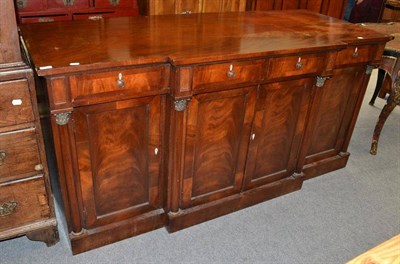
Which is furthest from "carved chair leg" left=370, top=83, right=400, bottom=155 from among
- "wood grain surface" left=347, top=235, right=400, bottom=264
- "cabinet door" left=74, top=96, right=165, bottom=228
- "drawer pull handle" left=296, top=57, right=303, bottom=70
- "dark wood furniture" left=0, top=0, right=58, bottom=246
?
"dark wood furniture" left=0, top=0, right=58, bottom=246

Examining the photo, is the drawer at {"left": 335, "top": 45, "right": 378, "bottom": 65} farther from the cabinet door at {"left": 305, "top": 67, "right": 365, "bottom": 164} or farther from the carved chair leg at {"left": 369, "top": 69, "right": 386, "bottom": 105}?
the carved chair leg at {"left": 369, "top": 69, "right": 386, "bottom": 105}

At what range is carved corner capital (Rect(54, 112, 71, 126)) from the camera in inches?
57.7

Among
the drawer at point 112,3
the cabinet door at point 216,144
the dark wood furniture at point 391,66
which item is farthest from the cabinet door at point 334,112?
the drawer at point 112,3

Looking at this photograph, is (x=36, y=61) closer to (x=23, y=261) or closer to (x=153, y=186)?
(x=153, y=186)

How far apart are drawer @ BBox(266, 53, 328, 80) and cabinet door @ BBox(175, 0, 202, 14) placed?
1495 millimetres

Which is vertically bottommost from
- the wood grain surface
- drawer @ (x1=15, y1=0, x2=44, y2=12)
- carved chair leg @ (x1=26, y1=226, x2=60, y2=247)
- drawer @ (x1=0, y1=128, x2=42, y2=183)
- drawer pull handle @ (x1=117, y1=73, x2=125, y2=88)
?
carved chair leg @ (x1=26, y1=226, x2=60, y2=247)

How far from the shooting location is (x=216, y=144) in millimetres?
1913

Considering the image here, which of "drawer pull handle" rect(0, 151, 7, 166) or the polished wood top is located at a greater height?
the polished wood top

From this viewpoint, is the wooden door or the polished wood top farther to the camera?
the wooden door

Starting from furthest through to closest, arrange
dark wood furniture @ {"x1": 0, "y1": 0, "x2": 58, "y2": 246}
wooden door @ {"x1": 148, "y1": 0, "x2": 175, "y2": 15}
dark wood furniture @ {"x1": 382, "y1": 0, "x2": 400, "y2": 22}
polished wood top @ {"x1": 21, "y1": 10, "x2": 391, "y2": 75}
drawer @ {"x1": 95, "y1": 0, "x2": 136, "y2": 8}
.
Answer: dark wood furniture @ {"x1": 382, "y1": 0, "x2": 400, "y2": 22}, drawer @ {"x1": 95, "y1": 0, "x2": 136, "y2": 8}, wooden door @ {"x1": 148, "y1": 0, "x2": 175, "y2": 15}, polished wood top @ {"x1": 21, "y1": 10, "x2": 391, "y2": 75}, dark wood furniture @ {"x1": 0, "y1": 0, "x2": 58, "y2": 246}

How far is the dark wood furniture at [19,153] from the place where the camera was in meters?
1.41

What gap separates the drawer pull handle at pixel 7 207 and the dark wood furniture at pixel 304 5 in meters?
2.74

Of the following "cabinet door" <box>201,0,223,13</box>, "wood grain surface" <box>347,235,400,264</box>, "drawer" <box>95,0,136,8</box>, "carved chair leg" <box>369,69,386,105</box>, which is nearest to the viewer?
"wood grain surface" <box>347,235,400,264</box>

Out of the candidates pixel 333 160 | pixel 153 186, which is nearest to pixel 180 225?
pixel 153 186
